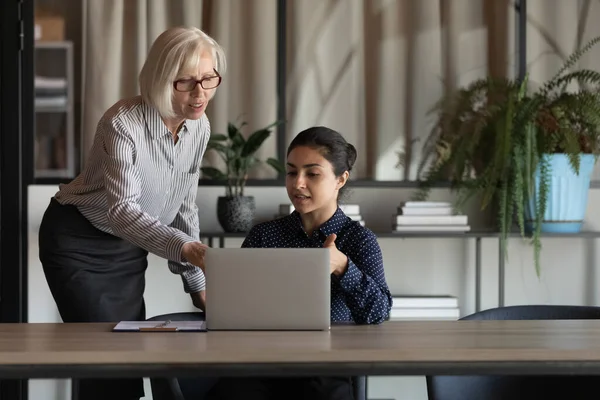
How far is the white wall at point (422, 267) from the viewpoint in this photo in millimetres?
4109

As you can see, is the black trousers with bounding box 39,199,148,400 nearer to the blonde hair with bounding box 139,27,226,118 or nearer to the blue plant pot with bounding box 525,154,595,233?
the blonde hair with bounding box 139,27,226,118

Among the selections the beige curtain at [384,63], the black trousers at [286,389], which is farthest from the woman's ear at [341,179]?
the beige curtain at [384,63]

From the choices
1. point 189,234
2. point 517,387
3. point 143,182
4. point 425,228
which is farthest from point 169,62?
point 425,228

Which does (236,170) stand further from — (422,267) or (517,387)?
(517,387)

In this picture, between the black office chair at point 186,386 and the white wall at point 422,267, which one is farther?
the white wall at point 422,267

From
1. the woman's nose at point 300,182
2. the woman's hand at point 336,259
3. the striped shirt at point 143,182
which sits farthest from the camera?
the woman's nose at point 300,182

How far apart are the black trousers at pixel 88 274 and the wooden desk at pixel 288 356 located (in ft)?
2.16

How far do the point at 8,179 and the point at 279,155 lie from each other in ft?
3.88

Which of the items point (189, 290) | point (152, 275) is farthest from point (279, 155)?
point (189, 290)

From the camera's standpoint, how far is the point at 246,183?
4.15 metres

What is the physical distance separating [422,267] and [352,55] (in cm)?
100

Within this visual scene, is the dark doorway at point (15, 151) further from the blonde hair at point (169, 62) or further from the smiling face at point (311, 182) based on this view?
the smiling face at point (311, 182)

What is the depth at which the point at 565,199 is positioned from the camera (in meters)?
3.93

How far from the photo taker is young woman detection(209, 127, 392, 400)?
7.12 ft
